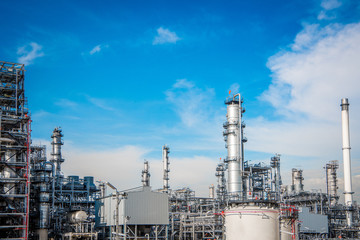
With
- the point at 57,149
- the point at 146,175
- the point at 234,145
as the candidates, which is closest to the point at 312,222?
the point at 234,145

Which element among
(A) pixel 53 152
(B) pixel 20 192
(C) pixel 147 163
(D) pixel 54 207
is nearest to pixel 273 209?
(B) pixel 20 192

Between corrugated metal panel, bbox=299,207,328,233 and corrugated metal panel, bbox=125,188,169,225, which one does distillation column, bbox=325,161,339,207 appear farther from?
corrugated metal panel, bbox=125,188,169,225

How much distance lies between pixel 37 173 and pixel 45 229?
6868 millimetres

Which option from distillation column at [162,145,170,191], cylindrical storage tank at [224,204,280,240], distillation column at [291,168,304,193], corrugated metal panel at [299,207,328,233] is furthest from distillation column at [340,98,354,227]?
cylindrical storage tank at [224,204,280,240]

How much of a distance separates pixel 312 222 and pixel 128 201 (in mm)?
30470

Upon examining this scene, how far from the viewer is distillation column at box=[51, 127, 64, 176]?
61.8 meters

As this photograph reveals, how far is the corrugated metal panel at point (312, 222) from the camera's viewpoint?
56812mm

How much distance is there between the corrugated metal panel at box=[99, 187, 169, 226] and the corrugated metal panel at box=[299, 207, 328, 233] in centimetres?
2277

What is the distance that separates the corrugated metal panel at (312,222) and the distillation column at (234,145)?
1442cm

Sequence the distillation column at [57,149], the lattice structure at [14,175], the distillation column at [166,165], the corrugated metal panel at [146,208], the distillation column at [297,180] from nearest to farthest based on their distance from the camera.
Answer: the lattice structure at [14,175], the corrugated metal panel at [146,208], the distillation column at [57,149], the distillation column at [166,165], the distillation column at [297,180]

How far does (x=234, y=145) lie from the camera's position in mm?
48875

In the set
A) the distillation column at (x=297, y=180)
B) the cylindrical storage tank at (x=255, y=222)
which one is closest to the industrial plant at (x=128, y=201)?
the cylindrical storage tank at (x=255, y=222)

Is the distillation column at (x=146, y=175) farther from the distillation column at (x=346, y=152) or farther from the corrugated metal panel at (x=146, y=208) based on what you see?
the distillation column at (x=346, y=152)

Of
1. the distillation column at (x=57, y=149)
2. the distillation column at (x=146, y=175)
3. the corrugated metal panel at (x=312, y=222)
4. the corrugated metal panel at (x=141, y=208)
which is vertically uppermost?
the distillation column at (x=57, y=149)
